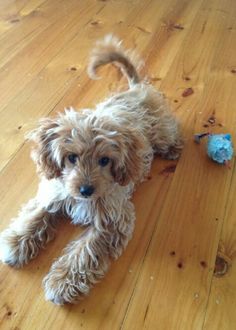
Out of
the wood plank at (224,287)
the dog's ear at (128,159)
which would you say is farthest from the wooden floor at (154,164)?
the dog's ear at (128,159)

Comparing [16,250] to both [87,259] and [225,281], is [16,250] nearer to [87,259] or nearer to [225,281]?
[87,259]

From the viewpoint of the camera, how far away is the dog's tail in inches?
63.2

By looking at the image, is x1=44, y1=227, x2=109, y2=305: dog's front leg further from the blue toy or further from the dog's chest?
the blue toy

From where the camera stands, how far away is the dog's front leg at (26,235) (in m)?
1.36

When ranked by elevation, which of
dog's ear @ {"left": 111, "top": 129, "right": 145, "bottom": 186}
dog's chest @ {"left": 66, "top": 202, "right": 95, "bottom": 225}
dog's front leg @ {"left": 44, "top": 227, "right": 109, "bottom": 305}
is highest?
dog's ear @ {"left": 111, "top": 129, "right": 145, "bottom": 186}

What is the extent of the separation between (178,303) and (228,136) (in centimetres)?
82

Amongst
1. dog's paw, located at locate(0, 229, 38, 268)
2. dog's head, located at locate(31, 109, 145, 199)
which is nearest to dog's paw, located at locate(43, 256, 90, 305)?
dog's paw, located at locate(0, 229, 38, 268)

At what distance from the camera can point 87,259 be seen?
4.35 feet

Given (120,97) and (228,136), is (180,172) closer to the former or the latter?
(228,136)

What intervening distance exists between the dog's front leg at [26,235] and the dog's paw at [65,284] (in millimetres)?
118

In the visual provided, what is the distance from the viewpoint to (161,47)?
2.47 m

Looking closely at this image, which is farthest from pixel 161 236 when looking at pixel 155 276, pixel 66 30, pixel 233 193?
pixel 66 30

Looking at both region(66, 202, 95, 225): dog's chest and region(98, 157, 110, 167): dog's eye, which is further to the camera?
region(66, 202, 95, 225): dog's chest

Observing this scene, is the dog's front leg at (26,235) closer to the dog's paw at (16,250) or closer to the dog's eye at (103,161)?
the dog's paw at (16,250)
